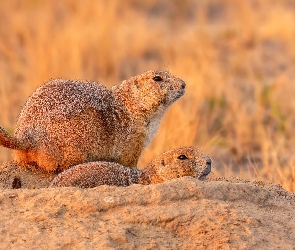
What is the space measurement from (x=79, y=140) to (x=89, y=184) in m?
0.58

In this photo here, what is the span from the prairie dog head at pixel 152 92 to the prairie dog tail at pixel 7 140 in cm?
105

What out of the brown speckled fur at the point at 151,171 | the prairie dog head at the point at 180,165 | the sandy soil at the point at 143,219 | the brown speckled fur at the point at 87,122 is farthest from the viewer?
the brown speckled fur at the point at 87,122

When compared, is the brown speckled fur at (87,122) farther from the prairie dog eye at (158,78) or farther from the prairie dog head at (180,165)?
the prairie dog head at (180,165)

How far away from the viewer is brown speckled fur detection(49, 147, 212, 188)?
17.3 feet

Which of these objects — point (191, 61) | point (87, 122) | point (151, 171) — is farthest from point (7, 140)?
point (191, 61)

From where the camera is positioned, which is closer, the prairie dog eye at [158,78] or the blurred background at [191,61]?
the prairie dog eye at [158,78]

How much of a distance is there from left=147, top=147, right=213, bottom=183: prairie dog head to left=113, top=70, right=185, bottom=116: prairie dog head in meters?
0.82

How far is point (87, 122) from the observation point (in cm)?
575

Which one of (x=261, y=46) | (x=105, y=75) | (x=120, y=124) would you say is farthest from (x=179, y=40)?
(x=120, y=124)

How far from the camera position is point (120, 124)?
239 inches

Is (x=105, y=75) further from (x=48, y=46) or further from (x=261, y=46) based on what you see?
(x=261, y=46)

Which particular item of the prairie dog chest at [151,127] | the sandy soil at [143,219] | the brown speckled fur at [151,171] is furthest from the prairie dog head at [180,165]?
the prairie dog chest at [151,127]

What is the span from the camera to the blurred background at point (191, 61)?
351 inches

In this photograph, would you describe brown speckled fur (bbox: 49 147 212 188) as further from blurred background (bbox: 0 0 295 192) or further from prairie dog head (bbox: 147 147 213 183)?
blurred background (bbox: 0 0 295 192)
